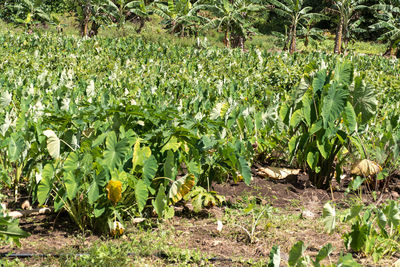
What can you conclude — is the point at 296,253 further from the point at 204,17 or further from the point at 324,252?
the point at 204,17

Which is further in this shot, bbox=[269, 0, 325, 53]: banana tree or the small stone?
bbox=[269, 0, 325, 53]: banana tree

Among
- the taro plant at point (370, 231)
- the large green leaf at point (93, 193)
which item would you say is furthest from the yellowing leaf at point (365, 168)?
the large green leaf at point (93, 193)

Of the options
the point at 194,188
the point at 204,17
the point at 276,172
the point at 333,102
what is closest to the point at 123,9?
the point at 204,17

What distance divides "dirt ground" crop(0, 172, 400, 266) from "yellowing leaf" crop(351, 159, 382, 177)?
0.92 ft

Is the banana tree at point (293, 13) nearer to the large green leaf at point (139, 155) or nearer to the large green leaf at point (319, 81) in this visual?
the large green leaf at point (319, 81)

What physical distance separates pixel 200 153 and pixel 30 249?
4.30ft

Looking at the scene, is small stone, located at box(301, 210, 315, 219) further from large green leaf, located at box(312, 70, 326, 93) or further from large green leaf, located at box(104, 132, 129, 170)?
large green leaf, located at box(104, 132, 129, 170)

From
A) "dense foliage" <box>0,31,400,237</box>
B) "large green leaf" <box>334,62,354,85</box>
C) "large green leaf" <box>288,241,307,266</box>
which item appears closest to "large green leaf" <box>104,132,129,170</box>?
"dense foliage" <box>0,31,400,237</box>

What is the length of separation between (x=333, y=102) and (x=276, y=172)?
91 centimetres

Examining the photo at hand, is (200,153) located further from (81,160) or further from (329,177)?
(329,177)

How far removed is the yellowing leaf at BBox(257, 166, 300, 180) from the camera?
4285mm

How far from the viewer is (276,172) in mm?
4301

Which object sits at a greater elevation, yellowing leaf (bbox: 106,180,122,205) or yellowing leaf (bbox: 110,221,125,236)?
yellowing leaf (bbox: 106,180,122,205)

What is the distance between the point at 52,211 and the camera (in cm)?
332
